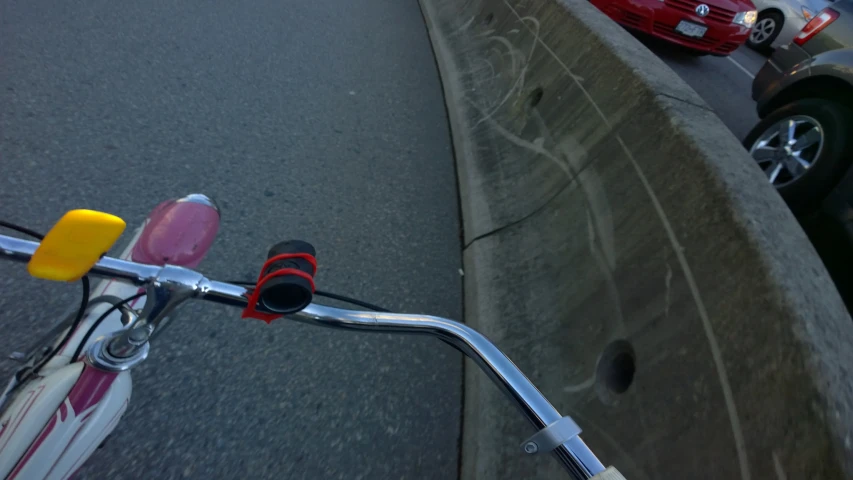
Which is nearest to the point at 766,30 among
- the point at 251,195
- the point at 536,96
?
the point at 536,96

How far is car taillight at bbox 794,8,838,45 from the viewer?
5883mm

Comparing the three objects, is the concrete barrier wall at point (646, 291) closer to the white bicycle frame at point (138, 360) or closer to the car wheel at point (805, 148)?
the white bicycle frame at point (138, 360)

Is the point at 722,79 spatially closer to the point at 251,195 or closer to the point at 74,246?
the point at 251,195

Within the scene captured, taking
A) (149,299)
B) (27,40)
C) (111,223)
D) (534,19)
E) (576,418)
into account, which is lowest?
(27,40)

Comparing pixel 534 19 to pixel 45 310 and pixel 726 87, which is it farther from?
pixel 726 87

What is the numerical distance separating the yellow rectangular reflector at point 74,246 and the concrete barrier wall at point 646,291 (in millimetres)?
1740

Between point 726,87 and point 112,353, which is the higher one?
point 112,353

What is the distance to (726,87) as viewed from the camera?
30.6ft

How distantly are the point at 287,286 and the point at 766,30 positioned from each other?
45.4 feet

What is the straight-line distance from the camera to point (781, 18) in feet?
39.2

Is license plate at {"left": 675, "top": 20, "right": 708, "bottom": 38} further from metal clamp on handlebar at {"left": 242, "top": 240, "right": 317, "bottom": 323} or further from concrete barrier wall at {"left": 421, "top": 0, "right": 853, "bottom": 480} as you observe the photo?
metal clamp on handlebar at {"left": 242, "top": 240, "right": 317, "bottom": 323}

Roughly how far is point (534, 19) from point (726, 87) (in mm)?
5470

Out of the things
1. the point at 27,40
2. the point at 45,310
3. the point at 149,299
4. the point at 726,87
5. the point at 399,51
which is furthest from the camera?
the point at 726,87

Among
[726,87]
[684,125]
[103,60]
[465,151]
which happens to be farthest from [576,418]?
[726,87]
